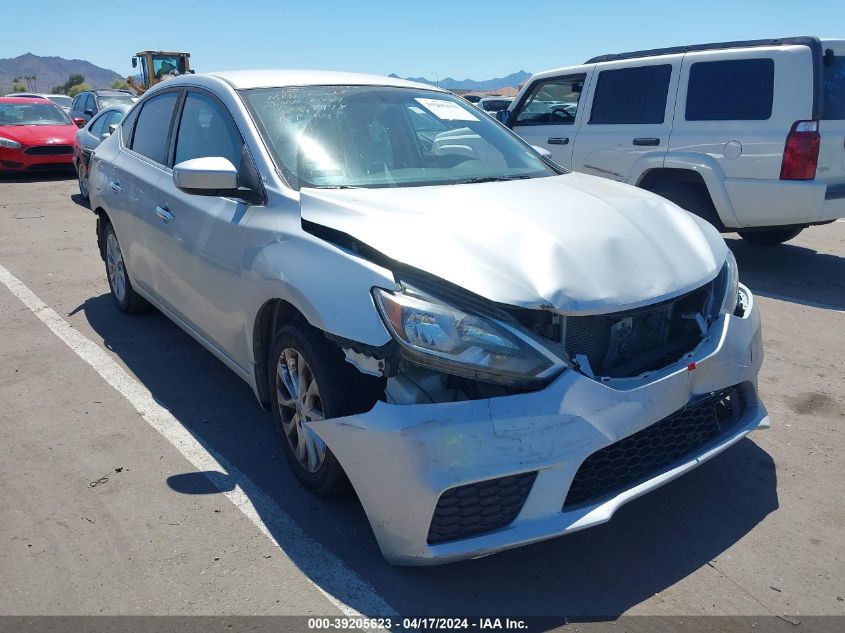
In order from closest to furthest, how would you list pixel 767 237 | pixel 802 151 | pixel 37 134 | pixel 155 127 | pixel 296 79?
pixel 296 79, pixel 155 127, pixel 802 151, pixel 767 237, pixel 37 134

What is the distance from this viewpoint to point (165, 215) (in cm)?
429

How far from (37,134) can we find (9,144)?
1.85ft

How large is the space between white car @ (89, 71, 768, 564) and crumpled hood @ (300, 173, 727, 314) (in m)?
0.01

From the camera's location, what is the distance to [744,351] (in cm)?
308

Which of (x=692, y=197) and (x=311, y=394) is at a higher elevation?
(x=692, y=197)

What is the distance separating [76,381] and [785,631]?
3978 millimetres

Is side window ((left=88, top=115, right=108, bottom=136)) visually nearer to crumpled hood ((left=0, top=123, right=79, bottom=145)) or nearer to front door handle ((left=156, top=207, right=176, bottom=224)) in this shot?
crumpled hood ((left=0, top=123, right=79, bottom=145))

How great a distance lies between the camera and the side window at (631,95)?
24.4 feet

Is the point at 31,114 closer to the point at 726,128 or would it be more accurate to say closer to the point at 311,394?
the point at 726,128

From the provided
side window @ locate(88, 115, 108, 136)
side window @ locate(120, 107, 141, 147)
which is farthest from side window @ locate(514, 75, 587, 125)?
side window @ locate(88, 115, 108, 136)

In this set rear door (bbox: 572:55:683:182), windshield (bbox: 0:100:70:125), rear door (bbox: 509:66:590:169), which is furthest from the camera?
windshield (bbox: 0:100:70:125)

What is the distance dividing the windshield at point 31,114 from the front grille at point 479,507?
15.0m

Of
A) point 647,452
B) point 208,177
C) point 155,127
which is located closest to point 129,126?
point 155,127

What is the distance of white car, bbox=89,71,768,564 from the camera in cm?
252
